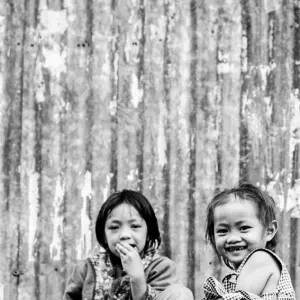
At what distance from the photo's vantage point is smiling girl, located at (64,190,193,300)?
4.26 metres

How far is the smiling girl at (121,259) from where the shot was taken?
4258mm

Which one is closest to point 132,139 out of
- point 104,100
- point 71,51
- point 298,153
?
point 104,100

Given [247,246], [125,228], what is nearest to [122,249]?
[125,228]

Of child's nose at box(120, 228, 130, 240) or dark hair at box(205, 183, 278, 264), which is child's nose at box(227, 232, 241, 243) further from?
child's nose at box(120, 228, 130, 240)

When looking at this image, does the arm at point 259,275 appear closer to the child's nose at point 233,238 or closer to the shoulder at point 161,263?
the child's nose at point 233,238

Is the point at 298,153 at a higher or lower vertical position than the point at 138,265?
higher

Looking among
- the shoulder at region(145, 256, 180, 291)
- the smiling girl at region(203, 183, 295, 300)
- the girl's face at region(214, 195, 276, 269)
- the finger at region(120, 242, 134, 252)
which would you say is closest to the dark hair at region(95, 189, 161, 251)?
the shoulder at region(145, 256, 180, 291)

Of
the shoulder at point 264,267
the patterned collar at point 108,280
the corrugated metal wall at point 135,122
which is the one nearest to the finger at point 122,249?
the patterned collar at point 108,280

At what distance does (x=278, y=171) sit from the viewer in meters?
4.75

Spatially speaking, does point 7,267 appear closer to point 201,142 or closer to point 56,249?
point 56,249

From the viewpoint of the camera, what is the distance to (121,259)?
417cm

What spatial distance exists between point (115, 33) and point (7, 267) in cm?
143

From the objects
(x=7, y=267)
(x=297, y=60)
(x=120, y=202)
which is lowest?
(x=7, y=267)

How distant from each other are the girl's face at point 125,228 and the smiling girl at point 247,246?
17.1 inches
